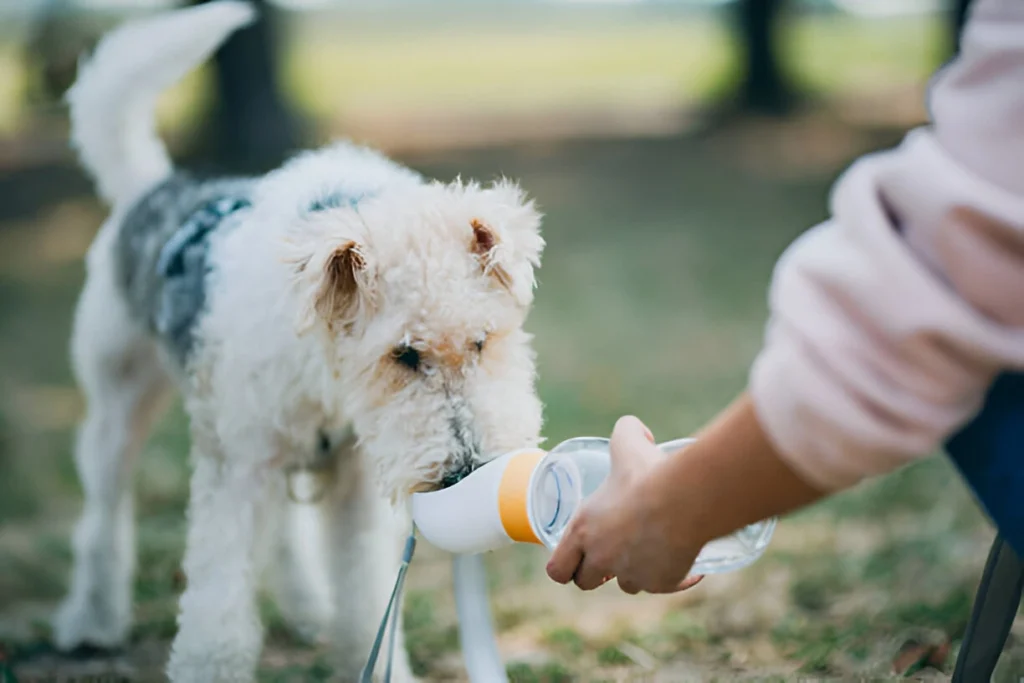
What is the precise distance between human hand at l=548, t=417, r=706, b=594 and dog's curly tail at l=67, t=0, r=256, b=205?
231 centimetres

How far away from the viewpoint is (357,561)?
2.93 meters

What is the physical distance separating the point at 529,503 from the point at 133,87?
2.24 m

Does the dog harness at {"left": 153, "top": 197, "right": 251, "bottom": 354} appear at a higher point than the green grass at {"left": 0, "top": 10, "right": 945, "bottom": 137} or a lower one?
higher

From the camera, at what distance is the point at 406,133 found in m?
12.9

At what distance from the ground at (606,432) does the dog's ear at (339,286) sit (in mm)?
1176

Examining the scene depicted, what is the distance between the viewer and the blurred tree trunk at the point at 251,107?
10.3 m

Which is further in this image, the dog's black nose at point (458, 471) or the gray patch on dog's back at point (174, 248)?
the gray patch on dog's back at point (174, 248)

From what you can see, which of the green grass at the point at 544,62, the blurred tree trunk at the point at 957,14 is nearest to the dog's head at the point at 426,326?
the blurred tree trunk at the point at 957,14

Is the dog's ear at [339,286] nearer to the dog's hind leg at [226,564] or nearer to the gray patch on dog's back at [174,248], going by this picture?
the dog's hind leg at [226,564]

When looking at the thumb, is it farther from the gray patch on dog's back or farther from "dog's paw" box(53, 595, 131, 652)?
"dog's paw" box(53, 595, 131, 652)

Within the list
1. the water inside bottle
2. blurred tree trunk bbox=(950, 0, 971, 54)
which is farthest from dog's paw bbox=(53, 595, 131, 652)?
blurred tree trunk bbox=(950, 0, 971, 54)

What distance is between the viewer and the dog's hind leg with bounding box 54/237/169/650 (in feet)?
11.0

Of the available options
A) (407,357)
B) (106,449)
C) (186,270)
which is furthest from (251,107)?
(407,357)

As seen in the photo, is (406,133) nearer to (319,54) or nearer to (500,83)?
(500,83)
